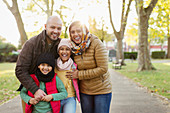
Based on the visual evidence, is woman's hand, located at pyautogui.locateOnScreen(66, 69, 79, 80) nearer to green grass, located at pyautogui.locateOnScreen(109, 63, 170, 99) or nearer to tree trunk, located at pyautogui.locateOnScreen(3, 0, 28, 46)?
green grass, located at pyautogui.locateOnScreen(109, 63, 170, 99)

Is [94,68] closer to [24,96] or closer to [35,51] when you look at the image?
[35,51]

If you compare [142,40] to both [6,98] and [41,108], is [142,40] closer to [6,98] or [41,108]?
[6,98]

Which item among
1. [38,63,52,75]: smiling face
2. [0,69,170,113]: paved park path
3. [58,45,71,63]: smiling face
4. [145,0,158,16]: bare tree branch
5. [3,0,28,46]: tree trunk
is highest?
[145,0,158,16]: bare tree branch

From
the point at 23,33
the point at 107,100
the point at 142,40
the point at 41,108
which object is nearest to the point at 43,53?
the point at 41,108

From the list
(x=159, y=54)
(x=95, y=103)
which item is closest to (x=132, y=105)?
(x=95, y=103)

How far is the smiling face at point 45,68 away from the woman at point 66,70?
0.56 feet

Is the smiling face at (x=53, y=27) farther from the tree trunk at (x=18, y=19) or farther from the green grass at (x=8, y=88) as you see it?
the tree trunk at (x=18, y=19)

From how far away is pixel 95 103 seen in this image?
3.08 m

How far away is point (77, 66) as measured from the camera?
9.99 ft

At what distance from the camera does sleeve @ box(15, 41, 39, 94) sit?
8.80 ft

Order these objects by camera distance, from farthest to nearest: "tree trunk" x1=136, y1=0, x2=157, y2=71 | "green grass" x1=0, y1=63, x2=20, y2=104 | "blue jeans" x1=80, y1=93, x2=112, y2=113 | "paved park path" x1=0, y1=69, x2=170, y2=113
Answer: "tree trunk" x1=136, y1=0, x2=157, y2=71 → "green grass" x1=0, y1=63, x2=20, y2=104 → "paved park path" x1=0, y1=69, x2=170, y2=113 → "blue jeans" x1=80, y1=93, x2=112, y2=113

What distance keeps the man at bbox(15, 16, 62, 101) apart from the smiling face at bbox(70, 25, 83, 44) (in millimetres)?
240

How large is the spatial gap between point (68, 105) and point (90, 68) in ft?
2.23

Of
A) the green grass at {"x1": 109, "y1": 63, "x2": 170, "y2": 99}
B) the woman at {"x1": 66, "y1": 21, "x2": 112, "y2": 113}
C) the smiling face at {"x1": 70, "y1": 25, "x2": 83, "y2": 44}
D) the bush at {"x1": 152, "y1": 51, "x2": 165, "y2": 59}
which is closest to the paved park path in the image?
the green grass at {"x1": 109, "y1": 63, "x2": 170, "y2": 99}
